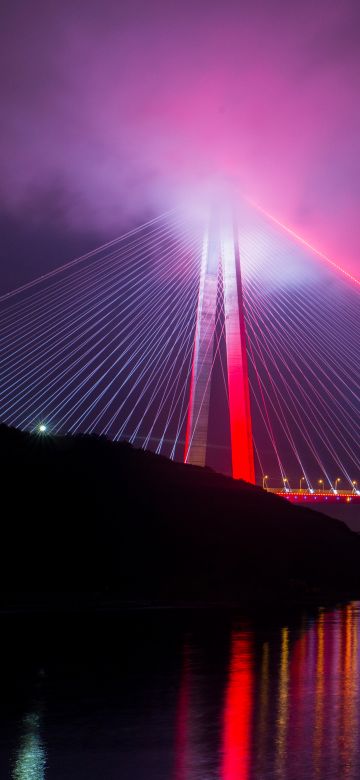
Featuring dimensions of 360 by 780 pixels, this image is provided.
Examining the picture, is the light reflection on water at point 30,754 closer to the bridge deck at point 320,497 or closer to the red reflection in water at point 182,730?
the red reflection in water at point 182,730

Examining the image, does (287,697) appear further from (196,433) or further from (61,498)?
(196,433)

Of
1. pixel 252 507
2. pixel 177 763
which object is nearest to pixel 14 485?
pixel 252 507

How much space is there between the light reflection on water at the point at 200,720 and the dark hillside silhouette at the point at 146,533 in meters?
10.3

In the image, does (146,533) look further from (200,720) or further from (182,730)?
(182,730)

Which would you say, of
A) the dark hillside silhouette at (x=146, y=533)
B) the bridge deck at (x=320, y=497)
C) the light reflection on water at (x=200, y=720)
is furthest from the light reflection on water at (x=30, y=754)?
the bridge deck at (x=320, y=497)

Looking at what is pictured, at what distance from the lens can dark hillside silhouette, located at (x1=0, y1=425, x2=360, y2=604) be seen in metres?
21.1

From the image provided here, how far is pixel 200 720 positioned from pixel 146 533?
19.7 m

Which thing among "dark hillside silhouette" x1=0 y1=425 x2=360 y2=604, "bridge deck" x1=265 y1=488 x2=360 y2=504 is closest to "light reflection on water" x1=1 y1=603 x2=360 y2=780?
"dark hillside silhouette" x1=0 y1=425 x2=360 y2=604

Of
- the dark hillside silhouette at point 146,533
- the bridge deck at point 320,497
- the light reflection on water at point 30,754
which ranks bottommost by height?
the light reflection on water at point 30,754

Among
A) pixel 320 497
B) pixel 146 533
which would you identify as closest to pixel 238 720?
pixel 146 533

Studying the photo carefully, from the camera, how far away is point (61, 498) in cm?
2541

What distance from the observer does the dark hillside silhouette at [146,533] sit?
21.1 metres

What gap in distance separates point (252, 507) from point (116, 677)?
2503 centimetres

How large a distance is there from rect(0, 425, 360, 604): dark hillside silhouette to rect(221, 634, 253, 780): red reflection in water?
35.0 feet
